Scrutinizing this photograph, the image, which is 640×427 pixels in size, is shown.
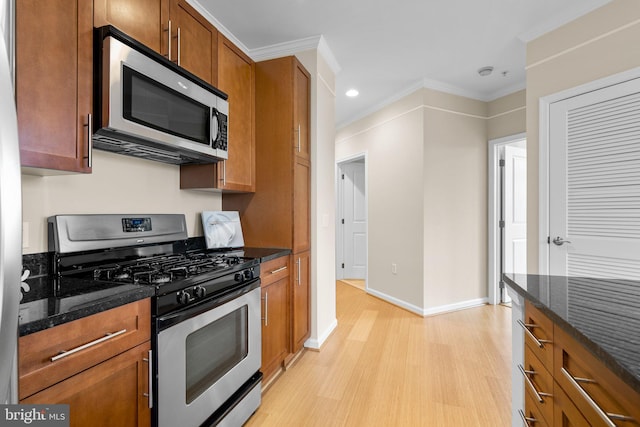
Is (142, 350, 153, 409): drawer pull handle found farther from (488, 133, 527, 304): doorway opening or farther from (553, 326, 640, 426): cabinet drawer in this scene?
A: (488, 133, 527, 304): doorway opening

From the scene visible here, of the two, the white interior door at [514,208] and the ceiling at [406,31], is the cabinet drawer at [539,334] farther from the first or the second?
the white interior door at [514,208]

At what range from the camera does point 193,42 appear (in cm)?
188

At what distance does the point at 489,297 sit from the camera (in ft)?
13.0

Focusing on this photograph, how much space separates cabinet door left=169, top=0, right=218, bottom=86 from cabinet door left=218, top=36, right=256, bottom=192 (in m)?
0.08

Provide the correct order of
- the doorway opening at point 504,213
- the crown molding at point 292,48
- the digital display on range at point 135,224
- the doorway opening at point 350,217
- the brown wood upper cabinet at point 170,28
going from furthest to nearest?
1. the doorway opening at point 350,217
2. the doorway opening at point 504,213
3. the crown molding at point 292,48
4. the digital display on range at point 135,224
5. the brown wood upper cabinet at point 170,28

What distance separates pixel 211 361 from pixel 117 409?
0.48 metres

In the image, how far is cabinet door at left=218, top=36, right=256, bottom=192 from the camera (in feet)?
7.06

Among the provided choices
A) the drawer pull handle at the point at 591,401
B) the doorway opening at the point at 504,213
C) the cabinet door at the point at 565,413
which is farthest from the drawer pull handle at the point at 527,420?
the doorway opening at the point at 504,213

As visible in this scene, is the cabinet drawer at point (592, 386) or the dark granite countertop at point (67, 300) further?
the dark granite countertop at point (67, 300)

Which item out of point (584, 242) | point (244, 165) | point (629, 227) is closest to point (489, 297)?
point (584, 242)

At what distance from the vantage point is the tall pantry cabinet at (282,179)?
241 centimetres

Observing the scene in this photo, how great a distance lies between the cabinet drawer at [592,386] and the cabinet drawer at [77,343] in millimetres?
1310

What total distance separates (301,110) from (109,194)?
5.01 ft

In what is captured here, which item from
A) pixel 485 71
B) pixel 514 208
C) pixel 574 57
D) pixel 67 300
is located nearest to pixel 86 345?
pixel 67 300
